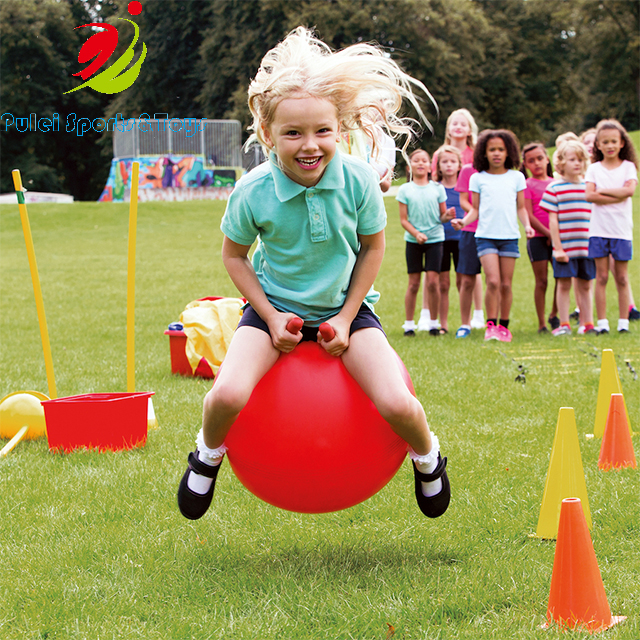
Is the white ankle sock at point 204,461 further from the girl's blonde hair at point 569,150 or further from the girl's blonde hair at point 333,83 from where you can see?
the girl's blonde hair at point 569,150

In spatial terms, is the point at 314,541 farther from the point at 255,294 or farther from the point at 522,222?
the point at 522,222

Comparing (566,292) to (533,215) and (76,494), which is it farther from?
(76,494)

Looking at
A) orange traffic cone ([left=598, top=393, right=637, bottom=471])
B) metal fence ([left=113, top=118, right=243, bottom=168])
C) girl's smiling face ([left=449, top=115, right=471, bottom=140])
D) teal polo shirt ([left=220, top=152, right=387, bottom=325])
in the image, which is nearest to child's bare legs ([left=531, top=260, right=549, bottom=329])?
girl's smiling face ([left=449, top=115, right=471, bottom=140])

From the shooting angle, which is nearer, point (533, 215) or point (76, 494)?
point (76, 494)

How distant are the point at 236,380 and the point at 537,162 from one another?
8.08 metres

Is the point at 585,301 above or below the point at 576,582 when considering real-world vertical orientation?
below

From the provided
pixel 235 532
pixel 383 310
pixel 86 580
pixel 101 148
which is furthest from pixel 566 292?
pixel 101 148

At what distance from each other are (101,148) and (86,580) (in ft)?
161

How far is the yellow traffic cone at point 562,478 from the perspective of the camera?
3619mm

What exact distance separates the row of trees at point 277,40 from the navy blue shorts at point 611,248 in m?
30.7

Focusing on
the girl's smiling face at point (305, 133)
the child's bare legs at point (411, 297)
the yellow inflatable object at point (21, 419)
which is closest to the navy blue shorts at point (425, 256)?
the child's bare legs at point (411, 297)

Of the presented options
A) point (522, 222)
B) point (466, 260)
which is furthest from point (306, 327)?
point (466, 260)

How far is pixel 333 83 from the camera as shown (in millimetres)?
3256

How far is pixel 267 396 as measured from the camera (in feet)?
10.7
